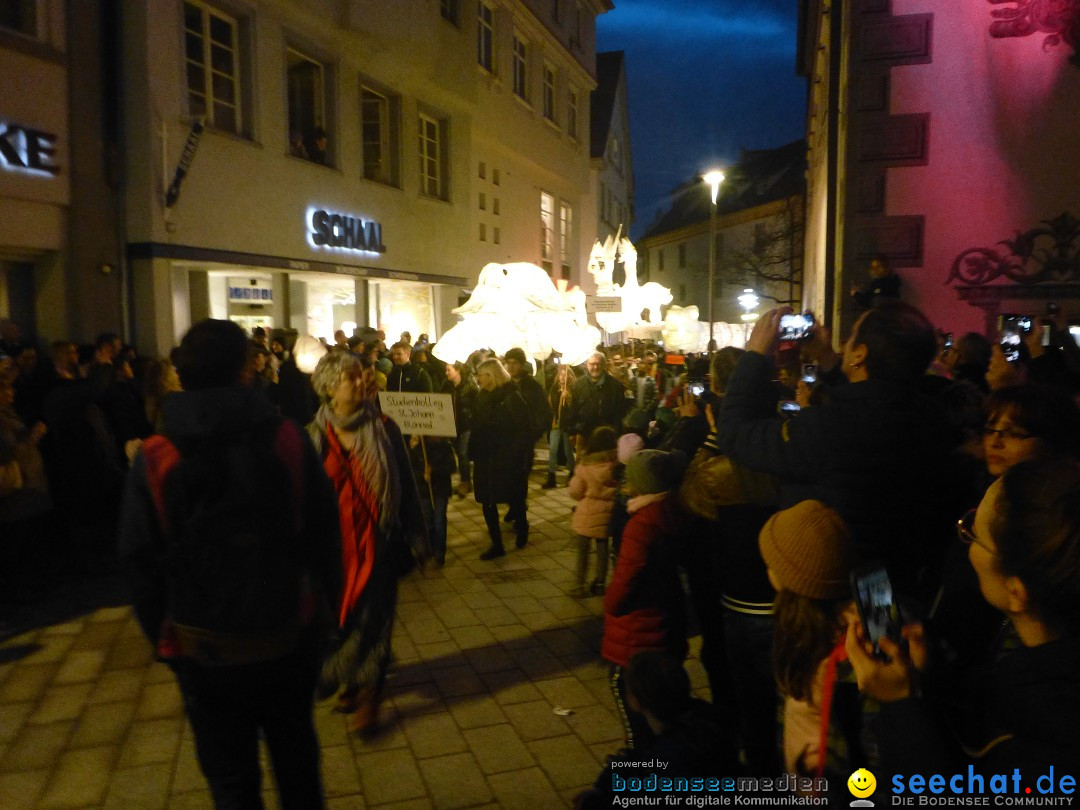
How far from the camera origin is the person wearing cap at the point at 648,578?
3646 mm

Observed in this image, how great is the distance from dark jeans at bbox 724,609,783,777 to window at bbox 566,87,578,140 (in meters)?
25.8

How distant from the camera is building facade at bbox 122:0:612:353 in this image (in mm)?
11094

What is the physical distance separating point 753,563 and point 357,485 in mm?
2013

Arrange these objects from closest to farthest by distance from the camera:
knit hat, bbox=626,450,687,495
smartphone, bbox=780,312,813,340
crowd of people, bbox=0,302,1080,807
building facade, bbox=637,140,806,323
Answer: crowd of people, bbox=0,302,1080,807 < knit hat, bbox=626,450,687,495 < smartphone, bbox=780,312,813,340 < building facade, bbox=637,140,806,323

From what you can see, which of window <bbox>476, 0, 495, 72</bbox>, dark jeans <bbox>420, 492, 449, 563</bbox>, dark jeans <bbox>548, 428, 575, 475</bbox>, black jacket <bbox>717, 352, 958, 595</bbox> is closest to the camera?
black jacket <bbox>717, 352, 958, 595</bbox>

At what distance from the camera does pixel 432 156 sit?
19.1 metres

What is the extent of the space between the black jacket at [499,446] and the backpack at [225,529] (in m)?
4.83

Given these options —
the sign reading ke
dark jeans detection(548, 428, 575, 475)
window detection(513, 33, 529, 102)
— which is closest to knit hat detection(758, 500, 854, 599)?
the sign reading ke

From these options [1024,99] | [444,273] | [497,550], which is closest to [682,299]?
[444,273]

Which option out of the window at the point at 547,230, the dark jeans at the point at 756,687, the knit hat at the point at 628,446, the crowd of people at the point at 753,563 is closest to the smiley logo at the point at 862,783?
the crowd of people at the point at 753,563

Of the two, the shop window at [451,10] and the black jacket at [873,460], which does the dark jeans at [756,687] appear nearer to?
the black jacket at [873,460]

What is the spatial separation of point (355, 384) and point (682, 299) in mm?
50964

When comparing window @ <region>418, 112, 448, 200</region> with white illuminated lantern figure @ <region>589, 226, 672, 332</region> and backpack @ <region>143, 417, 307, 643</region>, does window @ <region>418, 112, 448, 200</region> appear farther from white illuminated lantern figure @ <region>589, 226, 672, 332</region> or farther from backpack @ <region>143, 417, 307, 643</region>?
backpack @ <region>143, 417, 307, 643</region>

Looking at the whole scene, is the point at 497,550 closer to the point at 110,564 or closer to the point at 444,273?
the point at 110,564
